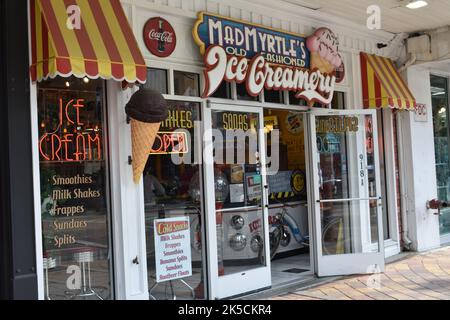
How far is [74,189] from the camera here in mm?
4832

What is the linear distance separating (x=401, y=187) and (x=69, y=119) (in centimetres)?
588

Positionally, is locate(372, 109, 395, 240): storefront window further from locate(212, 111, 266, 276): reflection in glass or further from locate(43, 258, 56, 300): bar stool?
locate(43, 258, 56, 300): bar stool

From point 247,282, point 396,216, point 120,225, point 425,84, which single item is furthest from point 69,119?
point 425,84

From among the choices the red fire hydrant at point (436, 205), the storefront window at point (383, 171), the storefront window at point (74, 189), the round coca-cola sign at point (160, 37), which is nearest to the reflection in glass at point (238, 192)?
the round coca-cola sign at point (160, 37)

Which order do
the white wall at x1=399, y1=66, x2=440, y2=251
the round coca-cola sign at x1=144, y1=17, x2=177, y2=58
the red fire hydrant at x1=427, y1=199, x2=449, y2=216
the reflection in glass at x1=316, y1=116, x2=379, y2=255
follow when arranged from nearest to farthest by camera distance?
the round coca-cola sign at x1=144, y1=17, x2=177, y2=58 < the reflection in glass at x1=316, y1=116, x2=379, y2=255 < the white wall at x1=399, y1=66, x2=440, y2=251 < the red fire hydrant at x1=427, y1=199, x2=449, y2=216

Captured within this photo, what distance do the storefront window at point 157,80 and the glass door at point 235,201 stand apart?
0.60 meters

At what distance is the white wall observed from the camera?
8.79m

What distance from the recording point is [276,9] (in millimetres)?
6680

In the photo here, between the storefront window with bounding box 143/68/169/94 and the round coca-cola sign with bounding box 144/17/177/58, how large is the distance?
→ 0.17m

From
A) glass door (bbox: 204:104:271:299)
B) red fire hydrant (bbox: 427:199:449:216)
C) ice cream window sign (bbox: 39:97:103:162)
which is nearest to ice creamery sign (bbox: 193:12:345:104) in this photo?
glass door (bbox: 204:104:271:299)

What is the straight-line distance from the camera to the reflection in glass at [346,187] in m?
7.18

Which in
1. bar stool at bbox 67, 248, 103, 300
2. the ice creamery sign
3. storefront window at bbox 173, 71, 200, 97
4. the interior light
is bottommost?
bar stool at bbox 67, 248, 103, 300
